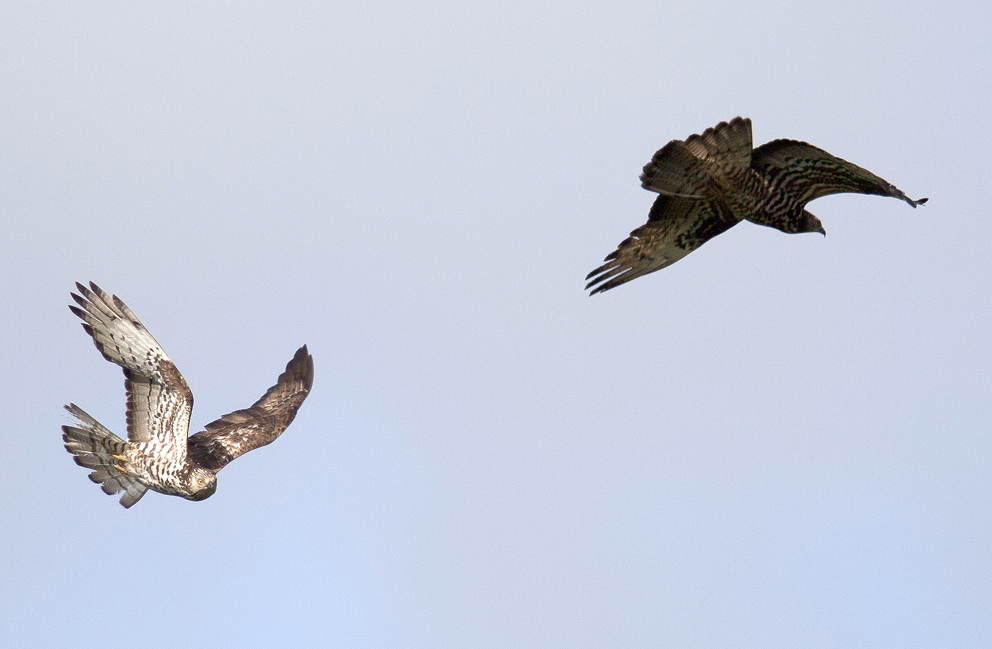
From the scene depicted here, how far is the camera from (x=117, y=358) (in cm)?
1331

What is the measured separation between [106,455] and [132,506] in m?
0.73

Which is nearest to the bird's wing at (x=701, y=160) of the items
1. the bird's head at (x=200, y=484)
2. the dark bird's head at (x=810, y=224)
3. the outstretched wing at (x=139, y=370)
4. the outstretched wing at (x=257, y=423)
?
the dark bird's head at (x=810, y=224)

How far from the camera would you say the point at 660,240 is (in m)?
13.3

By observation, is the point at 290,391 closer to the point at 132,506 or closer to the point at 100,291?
the point at 132,506

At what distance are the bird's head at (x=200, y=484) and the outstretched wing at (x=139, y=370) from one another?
1.03 ft

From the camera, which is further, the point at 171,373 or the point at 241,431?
the point at 241,431

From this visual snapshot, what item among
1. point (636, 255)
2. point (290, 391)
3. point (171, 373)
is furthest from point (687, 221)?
point (290, 391)

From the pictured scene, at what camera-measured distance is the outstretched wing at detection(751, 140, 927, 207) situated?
39.3ft

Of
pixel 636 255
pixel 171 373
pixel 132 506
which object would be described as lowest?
pixel 132 506

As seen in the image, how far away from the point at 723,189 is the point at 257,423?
6.80 m

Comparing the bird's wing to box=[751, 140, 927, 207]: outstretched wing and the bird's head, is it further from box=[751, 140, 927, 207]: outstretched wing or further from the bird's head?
the bird's head

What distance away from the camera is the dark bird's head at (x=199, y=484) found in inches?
540

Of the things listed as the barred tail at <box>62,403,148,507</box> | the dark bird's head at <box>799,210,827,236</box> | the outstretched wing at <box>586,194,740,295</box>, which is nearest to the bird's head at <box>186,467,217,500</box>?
the barred tail at <box>62,403,148,507</box>

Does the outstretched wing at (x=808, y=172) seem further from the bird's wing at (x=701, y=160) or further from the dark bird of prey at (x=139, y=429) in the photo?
the dark bird of prey at (x=139, y=429)
